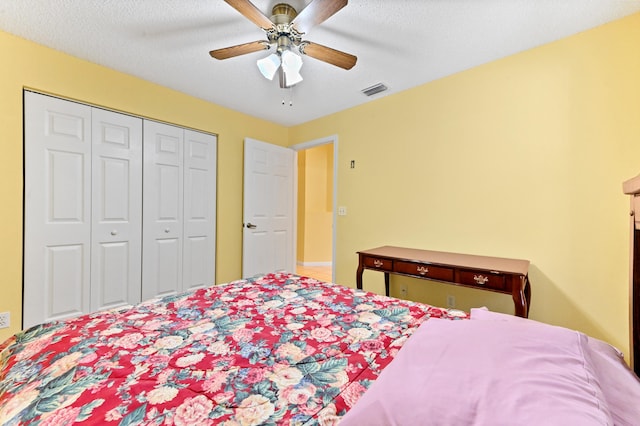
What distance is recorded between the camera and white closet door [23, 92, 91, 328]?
212cm

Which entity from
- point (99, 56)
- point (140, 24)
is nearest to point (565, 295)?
point (140, 24)

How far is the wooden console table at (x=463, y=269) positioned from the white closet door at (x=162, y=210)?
6.58ft

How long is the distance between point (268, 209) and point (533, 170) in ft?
9.37

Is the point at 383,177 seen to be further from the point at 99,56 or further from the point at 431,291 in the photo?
the point at 99,56

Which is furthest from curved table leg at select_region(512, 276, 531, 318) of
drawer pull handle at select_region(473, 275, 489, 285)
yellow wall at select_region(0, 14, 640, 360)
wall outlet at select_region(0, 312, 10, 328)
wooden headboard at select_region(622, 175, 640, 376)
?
wall outlet at select_region(0, 312, 10, 328)

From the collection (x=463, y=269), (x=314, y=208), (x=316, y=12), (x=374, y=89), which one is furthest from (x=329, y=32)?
(x=314, y=208)

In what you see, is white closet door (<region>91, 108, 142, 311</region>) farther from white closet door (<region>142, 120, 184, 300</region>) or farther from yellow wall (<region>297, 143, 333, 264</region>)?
yellow wall (<region>297, 143, 333, 264</region>)

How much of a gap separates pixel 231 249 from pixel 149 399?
2.86 m

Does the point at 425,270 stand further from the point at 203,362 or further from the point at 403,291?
the point at 203,362

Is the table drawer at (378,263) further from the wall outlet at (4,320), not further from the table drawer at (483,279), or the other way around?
the wall outlet at (4,320)

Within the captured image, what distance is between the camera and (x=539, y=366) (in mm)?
632

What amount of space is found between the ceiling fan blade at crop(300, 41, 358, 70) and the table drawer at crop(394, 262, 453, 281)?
1549mm

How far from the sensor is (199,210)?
3156mm

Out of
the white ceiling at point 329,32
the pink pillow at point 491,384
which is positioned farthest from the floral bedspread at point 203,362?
the white ceiling at point 329,32
